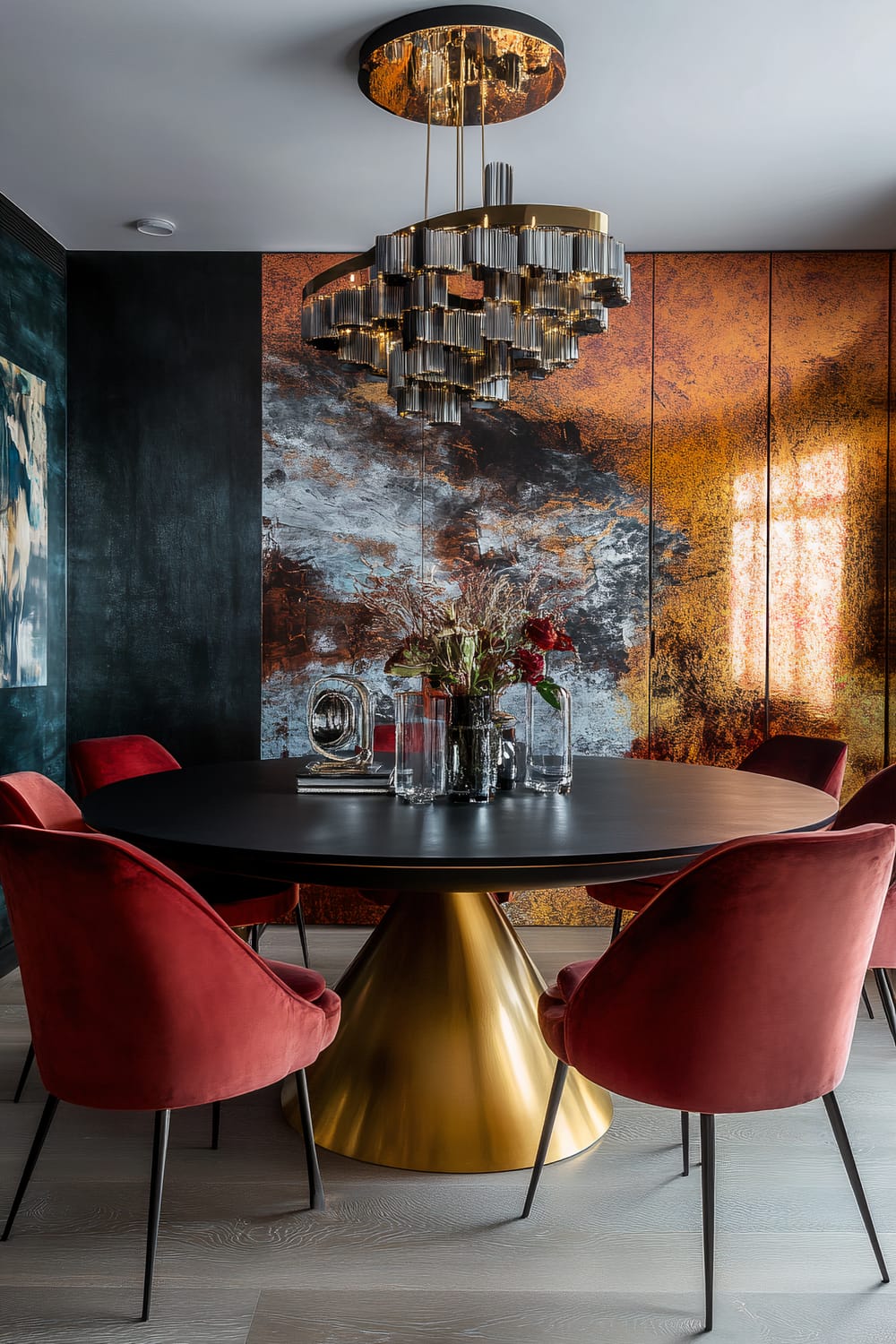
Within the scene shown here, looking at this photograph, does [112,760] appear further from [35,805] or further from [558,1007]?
[558,1007]

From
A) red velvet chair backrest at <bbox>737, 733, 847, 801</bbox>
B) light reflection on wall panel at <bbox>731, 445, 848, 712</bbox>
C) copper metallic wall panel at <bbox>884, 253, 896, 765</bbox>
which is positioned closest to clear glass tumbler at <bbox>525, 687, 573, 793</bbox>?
red velvet chair backrest at <bbox>737, 733, 847, 801</bbox>

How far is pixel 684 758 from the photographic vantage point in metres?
4.30

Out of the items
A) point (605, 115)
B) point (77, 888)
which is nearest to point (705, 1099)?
point (77, 888)

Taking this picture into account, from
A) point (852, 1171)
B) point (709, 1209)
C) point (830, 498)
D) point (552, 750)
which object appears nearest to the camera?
point (709, 1209)

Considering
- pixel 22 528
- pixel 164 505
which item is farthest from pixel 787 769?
pixel 22 528

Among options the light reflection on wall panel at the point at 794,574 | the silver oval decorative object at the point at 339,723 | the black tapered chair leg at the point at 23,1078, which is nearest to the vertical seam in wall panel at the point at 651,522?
the light reflection on wall panel at the point at 794,574

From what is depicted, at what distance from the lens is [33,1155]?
1.89 m

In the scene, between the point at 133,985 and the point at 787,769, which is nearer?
the point at 133,985

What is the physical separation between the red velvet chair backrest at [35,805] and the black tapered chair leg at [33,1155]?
55cm

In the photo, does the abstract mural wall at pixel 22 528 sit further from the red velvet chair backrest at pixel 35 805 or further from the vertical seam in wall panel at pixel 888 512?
the vertical seam in wall panel at pixel 888 512

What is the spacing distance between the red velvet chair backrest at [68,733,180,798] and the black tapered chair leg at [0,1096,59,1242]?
50.3 inches

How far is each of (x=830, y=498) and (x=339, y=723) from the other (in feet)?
9.06

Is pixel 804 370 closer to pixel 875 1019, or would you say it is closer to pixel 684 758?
pixel 684 758

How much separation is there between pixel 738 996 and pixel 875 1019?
201cm
